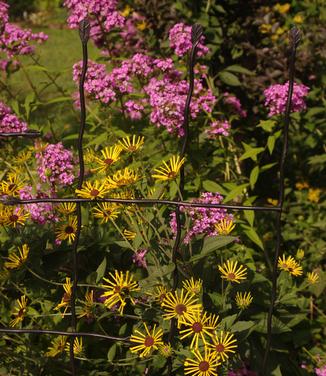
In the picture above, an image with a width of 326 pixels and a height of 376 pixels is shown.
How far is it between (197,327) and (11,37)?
69.7 inches

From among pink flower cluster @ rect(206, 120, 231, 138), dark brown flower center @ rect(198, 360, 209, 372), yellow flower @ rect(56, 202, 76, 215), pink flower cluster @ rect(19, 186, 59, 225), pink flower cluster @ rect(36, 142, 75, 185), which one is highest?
pink flower cluster @ rect(36, 142, 75, 185)

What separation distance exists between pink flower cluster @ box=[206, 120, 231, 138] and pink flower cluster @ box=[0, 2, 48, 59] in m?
0.98

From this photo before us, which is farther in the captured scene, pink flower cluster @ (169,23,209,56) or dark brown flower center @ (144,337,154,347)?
pink flower cluster @ (169,23,209,56)

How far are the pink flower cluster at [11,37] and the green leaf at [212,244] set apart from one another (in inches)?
59.1

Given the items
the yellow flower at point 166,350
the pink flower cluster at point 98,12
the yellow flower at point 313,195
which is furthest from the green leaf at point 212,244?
the yellow flower at point 313,195

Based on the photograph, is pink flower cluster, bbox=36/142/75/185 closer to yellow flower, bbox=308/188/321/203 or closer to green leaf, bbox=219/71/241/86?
green leaf, bbox=219/71/241/86

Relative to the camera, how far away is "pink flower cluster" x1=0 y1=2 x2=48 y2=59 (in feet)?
8.41

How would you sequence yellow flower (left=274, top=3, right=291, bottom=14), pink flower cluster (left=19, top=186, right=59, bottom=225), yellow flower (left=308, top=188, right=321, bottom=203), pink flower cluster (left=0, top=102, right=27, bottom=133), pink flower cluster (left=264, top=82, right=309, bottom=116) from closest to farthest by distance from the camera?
1. pink flower cluster (left=19, top=186, right=59, bottom=225)
2. pink flower cluster (left=0, top=102, right=27, bottom=133)
3. pink flower cluster (left=264, top=82, right=309, bottom=116)
4. yellow flower (left=308, top=188, right=321, bottom=203)
5. yellow flower (left=274, top=3, right=291, bottom=14)

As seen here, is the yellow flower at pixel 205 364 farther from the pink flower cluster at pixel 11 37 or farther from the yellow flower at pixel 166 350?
the pink flower cluster at pixel 11 37

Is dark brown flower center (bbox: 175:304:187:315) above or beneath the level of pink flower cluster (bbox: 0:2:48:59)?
beneath

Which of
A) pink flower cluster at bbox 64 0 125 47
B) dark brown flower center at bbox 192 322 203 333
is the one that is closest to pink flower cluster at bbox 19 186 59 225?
dark brown flower center at bbox 192 322 203 333

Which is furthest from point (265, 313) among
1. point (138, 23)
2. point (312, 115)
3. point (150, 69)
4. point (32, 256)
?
point (138, 23)

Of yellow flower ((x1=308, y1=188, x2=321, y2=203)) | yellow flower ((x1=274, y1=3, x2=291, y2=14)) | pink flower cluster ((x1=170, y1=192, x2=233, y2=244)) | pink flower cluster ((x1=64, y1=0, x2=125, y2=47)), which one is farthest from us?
yellow flower ((x1=274, y1=3, x2=291, y2=14))

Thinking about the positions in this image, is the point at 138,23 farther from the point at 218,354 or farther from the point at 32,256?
the point at 218,354
